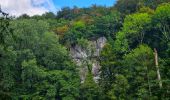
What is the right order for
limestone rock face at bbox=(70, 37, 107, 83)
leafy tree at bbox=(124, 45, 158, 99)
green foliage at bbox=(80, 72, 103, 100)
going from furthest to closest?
limestone rock face at bbox=(70, 37, 107, 83) → green foliage at bbox=(80, 72, 103, 100) → leafy tree at bbox=(124, 45, 158, 99)

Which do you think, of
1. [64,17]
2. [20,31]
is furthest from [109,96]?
[64,17]

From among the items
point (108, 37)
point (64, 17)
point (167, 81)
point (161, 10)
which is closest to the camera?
point (167, 81)

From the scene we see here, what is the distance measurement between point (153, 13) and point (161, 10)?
8.77 ft

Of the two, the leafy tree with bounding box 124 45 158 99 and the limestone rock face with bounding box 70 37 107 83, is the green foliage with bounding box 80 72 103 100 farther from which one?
the limestone rock face with bounding box 70 37 107 83

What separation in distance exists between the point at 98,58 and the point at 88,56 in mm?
3849

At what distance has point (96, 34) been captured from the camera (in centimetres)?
5484

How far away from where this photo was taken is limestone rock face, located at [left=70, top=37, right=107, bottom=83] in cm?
4859

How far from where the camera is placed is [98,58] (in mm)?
47094

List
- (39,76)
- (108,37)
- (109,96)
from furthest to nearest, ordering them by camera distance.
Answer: (108,37)
(39,76)
(109,96)

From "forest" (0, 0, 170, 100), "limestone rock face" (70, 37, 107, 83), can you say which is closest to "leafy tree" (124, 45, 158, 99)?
"forest" (0, 0, 170, 100)

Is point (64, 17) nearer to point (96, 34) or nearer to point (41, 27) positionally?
point (96, 34)

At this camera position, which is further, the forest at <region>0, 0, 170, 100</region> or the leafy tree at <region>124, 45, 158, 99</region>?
the forest at <region>0, 0, 170, 100</region>

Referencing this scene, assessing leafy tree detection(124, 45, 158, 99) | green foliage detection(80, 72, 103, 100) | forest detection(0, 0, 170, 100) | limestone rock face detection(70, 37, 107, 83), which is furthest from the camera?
limestone rock face detection(70, 37, 107, 83)

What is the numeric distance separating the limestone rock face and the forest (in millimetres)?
173
